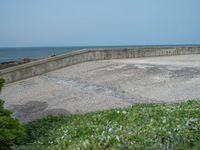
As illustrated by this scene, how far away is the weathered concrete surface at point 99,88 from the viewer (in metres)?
11.2

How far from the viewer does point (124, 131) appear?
6.29 meters

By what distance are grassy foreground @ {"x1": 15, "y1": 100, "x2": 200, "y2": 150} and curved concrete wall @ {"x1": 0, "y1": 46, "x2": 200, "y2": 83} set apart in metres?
7.93

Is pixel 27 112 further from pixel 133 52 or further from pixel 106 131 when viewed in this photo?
pixel 133 52

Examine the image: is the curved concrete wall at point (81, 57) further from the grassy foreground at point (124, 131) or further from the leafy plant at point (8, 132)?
the leafy plant at point (8, 132)

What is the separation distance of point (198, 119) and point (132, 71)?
961 centimetres

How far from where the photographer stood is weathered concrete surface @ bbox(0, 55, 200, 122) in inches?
442

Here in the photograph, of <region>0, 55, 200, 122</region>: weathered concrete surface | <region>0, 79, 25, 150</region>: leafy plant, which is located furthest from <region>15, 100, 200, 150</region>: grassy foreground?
<region>0, 55, 200, 122</region>: weathered concrete surface

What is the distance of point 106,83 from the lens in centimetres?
1423

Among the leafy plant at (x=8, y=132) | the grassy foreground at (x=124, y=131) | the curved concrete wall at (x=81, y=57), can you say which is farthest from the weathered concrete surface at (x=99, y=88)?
the leafy plant at (x=8, y=132)

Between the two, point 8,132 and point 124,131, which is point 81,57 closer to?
point 8,132

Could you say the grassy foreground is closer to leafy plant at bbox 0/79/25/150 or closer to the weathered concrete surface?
leafy plant at bbox 0/79/25/150

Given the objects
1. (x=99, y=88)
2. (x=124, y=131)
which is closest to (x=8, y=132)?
(x=124, y=131)

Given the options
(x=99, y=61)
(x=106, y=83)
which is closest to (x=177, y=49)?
(x=99, y=61)

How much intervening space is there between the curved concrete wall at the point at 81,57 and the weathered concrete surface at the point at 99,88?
0.47m
